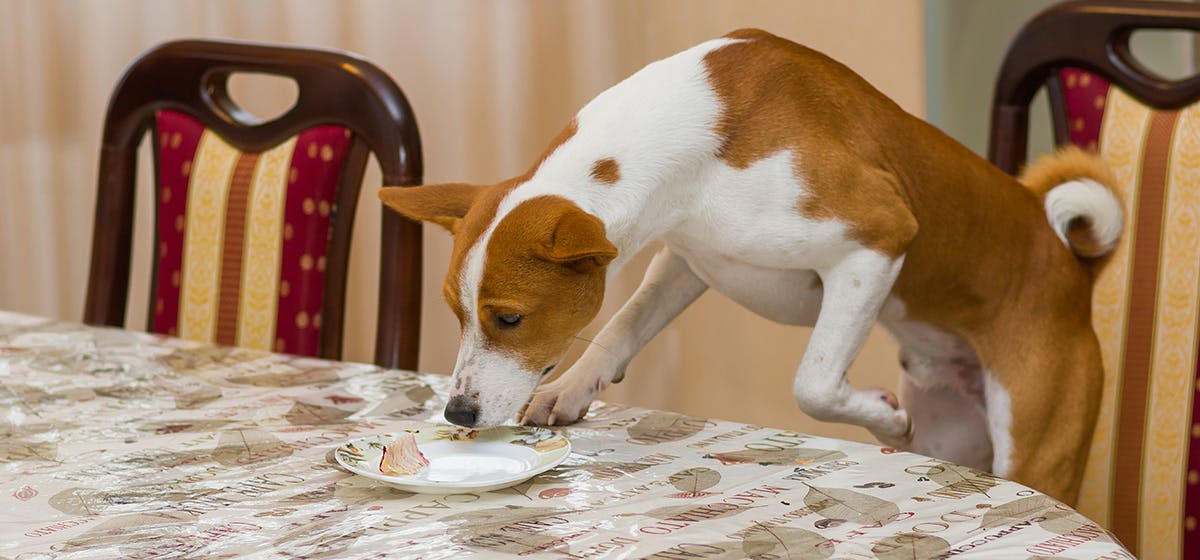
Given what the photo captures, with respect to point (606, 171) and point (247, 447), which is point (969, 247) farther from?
point (247, 447)

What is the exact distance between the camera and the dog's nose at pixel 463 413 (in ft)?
3.61

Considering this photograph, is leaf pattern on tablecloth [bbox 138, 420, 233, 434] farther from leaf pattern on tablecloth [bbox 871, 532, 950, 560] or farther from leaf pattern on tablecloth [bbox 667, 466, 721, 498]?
leaf pattern on tablecloth [bbox 871, 532, 950, 560]

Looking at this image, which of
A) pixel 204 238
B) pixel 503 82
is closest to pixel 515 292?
pixel 204 238

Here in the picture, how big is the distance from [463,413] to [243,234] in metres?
0.74

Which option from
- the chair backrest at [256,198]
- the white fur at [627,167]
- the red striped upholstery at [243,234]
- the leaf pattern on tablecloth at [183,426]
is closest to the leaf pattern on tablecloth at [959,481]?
the white fur at [627,167]

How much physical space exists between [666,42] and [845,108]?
1.21 m

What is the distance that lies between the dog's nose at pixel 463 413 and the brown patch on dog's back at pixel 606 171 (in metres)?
0.25

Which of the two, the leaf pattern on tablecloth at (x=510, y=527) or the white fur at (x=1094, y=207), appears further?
the white fur at (x=1094, y=207)

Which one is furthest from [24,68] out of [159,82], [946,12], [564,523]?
[564,523]

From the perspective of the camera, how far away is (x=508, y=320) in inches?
44.4

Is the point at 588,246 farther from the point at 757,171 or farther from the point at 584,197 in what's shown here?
the point at 757,171

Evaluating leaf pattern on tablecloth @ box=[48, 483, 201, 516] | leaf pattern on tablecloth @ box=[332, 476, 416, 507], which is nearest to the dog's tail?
leaf pattern on tablecloth @ box=[332, 476, 416, 507]

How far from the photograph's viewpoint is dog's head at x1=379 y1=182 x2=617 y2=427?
110 centimetres

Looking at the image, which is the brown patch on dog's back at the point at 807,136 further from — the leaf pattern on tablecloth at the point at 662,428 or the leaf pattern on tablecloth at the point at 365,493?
the leaf pattern on tablecloth at the point at 365,493
